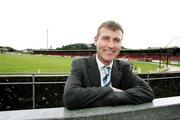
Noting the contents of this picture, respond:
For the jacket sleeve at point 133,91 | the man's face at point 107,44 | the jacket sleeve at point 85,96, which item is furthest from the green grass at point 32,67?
the jacket sleeve at point 85,96

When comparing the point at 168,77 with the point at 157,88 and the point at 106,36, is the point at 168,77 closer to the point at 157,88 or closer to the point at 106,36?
the point at 157,88

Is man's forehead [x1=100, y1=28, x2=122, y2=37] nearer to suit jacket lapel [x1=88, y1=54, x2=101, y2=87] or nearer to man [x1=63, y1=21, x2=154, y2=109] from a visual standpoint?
man [x1=63, y1=21, x2=154, y2=109]

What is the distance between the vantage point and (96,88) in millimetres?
2475

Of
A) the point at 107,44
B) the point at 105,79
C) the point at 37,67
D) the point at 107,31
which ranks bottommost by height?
the point at 37,67

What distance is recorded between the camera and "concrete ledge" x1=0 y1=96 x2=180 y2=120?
1.75 m

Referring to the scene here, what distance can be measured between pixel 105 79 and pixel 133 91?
302 millimetres

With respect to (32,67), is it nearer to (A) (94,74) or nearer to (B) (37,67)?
(B) (37,67)

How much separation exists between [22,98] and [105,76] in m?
5.16

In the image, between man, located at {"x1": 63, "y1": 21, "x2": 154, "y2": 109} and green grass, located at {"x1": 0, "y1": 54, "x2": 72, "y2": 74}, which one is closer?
man, located at {"x1": 63, "y1": 21, "x2": 154, "y2": 109}

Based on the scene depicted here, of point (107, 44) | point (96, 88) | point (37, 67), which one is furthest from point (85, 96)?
point (37, 67)

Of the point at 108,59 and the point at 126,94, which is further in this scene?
the point at 108,59

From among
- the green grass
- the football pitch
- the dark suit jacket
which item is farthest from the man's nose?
the green grass

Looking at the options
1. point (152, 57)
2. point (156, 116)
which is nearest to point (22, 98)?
point (156, 116)

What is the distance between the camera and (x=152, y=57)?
6744 cm
